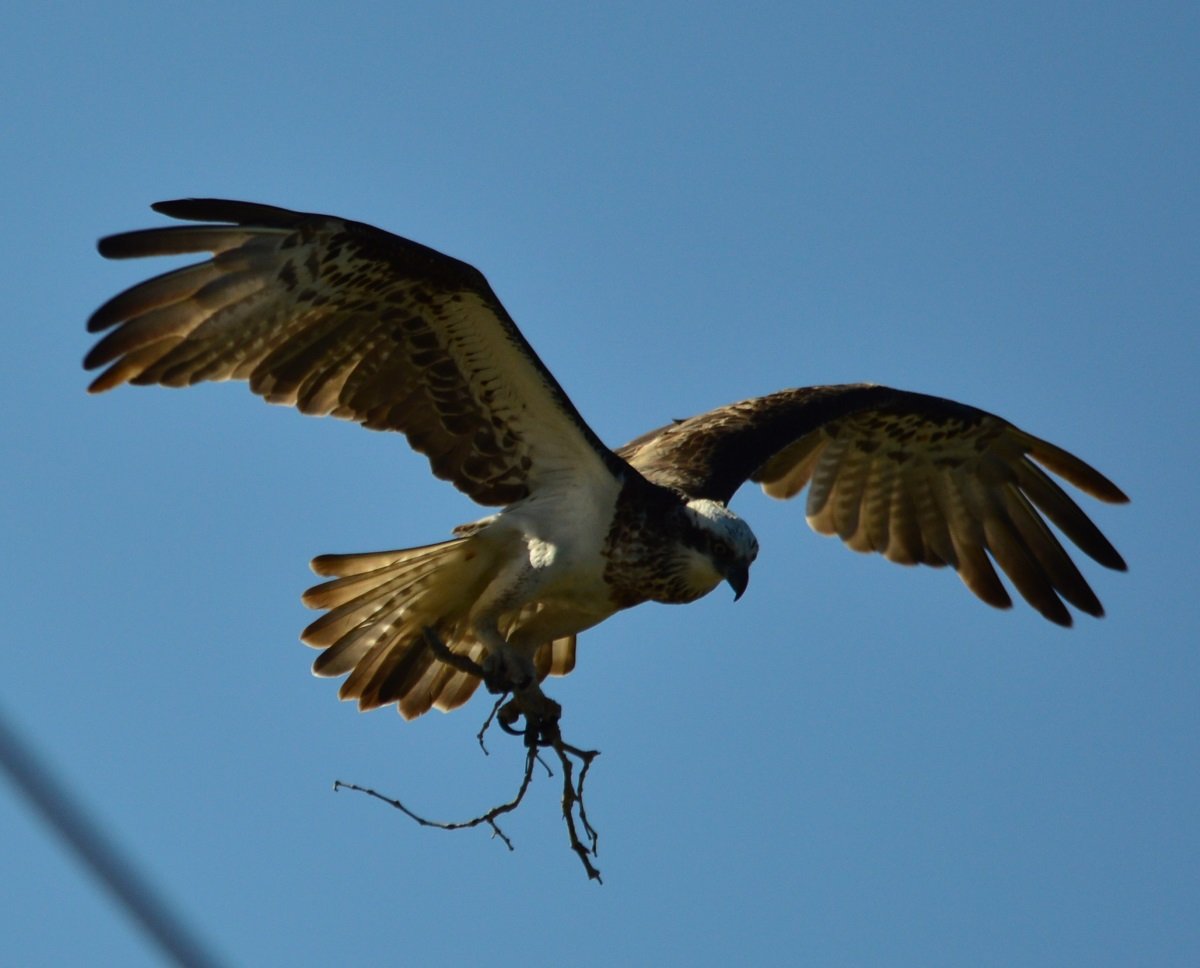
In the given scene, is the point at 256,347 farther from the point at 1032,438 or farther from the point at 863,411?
the point at 1032,438

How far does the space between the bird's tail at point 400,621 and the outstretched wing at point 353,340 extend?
38 centimetres

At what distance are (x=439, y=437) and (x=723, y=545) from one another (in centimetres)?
138

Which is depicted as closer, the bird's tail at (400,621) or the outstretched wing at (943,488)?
the bird's tail at (400,621)

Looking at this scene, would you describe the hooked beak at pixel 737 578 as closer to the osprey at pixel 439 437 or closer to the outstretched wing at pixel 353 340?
the osprey at pixel 439 437

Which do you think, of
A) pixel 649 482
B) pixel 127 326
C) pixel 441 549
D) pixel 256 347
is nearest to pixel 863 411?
pixel 649 482

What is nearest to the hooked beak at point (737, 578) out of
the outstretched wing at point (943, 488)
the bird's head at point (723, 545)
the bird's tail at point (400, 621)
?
the bird's head at point (723, 545)

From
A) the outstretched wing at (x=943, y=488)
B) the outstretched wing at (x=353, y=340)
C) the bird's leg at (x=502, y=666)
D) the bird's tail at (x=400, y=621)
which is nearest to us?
the outstretched wing at (x=353, y=340)

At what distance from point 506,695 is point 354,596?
41.8 inches

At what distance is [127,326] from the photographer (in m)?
6.00

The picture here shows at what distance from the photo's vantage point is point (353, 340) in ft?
21.2

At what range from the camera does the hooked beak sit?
645 centimetres

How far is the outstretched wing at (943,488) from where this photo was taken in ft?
28.2

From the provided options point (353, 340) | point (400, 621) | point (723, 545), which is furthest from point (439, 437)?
point (723, 545)

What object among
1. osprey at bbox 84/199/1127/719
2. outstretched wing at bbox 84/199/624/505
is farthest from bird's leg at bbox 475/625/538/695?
outstretched wing at bbox 84/199/624/505
